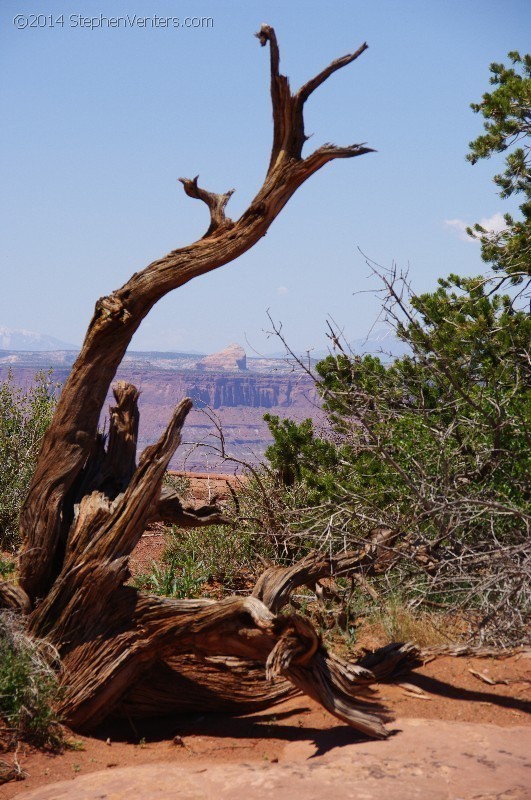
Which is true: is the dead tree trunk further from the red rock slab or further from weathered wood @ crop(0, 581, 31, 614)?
the red rock slab

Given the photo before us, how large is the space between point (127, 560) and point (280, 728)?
1520mm

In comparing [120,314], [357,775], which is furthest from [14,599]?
[357,775]

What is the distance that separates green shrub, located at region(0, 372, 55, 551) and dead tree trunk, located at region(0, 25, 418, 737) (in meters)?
4.85

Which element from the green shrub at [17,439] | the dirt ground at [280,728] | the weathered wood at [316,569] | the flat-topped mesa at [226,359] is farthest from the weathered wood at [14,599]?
→ the flat-topped mesa at [226,359]

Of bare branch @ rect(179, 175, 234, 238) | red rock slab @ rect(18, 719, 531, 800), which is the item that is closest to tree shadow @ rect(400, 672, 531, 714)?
red rock slab @ rect(18, 719, 531, 800)

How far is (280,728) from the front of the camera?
5523 mm

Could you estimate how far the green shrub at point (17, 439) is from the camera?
35.2ft

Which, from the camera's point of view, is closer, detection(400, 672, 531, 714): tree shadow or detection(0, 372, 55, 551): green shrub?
detection(400, 672, 531, 714): tree shadow

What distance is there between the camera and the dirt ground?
16.2 ft

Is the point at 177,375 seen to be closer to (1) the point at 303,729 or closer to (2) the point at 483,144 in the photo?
(2) the point at 483,144

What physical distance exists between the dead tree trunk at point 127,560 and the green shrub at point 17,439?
15.9 ft

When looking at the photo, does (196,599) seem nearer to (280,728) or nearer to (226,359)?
(280,728)

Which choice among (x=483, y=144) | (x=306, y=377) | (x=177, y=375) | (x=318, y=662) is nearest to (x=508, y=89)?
(x=483, y=144)

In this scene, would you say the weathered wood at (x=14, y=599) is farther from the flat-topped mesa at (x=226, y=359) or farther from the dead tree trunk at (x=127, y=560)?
the flat-topped mesa at (x=226, y=359)
